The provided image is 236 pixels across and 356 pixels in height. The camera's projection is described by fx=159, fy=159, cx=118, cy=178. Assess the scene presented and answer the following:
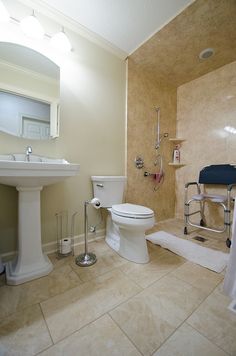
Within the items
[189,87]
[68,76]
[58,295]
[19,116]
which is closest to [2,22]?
[68,76]

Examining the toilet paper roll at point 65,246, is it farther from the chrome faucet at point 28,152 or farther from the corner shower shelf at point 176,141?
the corner shower shelf at point 176,141

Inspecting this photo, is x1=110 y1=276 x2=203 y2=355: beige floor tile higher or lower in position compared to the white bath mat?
lower

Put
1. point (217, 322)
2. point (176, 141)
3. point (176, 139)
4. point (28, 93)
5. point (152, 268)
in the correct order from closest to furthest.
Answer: point (217, 322) < point (152, 268) < point (28, 93) < point (176, 139) < point (176, 141)

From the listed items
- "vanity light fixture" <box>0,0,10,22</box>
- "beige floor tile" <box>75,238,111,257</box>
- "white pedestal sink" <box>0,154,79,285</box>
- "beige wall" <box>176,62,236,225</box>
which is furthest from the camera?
"beige wall" <box>176,62,236,225</box>

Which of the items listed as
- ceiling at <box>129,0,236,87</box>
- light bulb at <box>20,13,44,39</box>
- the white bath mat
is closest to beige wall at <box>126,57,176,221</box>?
ceiling at <box>129,0,236,87</box>

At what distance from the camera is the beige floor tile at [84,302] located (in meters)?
0.80

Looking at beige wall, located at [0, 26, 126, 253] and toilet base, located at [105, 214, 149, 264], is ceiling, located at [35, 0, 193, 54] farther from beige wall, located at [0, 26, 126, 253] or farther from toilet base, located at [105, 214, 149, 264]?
toilet base, located at [105, 214, 149, 264]

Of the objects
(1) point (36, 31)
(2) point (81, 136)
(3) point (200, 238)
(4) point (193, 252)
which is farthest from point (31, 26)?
(3) point (200, 238)

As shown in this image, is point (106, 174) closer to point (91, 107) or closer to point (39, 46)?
point (91, 107)

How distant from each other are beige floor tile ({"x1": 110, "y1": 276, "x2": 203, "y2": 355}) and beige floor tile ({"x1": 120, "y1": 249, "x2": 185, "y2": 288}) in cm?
7

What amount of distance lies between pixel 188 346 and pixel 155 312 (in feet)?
0.65

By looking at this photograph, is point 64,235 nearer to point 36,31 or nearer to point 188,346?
point 188,346

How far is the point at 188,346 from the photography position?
0.70 m

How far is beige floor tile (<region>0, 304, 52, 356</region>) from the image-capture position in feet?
2.25
